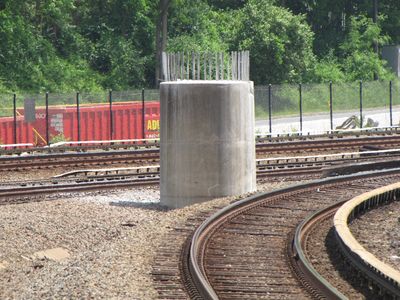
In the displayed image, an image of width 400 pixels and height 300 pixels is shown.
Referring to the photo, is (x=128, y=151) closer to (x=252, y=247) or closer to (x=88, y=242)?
(x=88, y=242)

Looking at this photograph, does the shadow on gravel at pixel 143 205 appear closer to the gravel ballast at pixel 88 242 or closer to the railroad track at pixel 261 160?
the gravel ballast at pixel 88 242

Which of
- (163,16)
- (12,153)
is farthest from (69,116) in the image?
(163,16)

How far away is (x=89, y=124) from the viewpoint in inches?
1561

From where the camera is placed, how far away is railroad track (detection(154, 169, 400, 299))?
1398 centimetres

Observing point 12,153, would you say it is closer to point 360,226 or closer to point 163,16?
point 360,226

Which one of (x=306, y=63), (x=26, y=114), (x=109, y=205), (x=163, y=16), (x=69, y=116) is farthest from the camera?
(x=306, y=63)

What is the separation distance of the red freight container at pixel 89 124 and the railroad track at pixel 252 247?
1619cm

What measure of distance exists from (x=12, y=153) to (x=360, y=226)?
1709 centimetres

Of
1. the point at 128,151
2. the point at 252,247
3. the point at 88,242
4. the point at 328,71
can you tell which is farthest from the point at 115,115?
the point at 328,71

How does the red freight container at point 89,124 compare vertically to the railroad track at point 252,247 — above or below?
above

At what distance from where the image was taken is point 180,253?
16.5 m

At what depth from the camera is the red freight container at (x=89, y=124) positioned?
3806 centimetres

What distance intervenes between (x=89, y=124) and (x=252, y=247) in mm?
23234

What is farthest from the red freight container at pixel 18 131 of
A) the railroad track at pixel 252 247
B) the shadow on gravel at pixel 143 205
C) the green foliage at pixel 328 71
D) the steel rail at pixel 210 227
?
the green foliage at pixel 328 71
